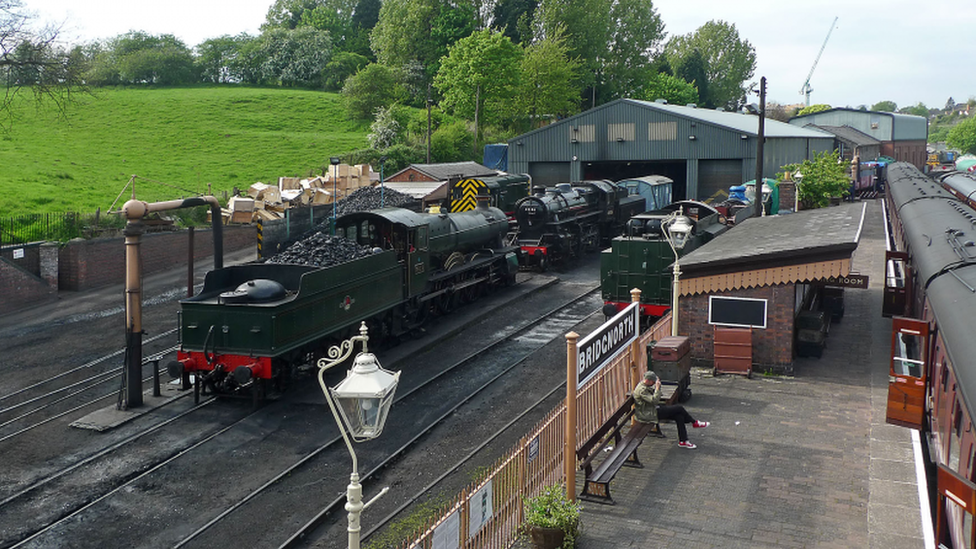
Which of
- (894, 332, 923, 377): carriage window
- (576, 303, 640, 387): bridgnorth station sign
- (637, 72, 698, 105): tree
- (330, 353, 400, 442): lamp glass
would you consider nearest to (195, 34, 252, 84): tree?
(637, 72, 698, 105): tree

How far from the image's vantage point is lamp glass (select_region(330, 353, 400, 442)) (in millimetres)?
5508

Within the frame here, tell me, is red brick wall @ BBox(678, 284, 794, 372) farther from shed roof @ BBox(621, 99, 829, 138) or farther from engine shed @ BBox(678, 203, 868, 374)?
shed roof @ BBox(621, 99, 829, 138)

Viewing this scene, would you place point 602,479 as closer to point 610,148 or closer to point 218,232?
point 218,232

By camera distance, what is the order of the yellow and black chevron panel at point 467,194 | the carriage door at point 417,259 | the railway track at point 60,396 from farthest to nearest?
the yellow and black chevron panel at point 467,194, the carriage door at point 417,259, the railway track at point 60,396

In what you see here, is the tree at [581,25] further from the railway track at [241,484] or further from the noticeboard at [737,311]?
the railway track at [241,484]

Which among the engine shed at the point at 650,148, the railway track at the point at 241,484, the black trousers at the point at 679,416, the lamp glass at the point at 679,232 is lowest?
the railway track at the point at 241,484

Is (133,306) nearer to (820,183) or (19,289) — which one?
(19,289)

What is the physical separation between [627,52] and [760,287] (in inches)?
2534

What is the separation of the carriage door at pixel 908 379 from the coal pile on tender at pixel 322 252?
10589 mm

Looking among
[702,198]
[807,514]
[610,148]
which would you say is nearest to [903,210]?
[807,514]

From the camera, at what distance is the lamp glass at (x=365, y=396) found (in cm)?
551

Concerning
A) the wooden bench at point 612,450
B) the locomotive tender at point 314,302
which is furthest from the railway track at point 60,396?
the wooden bench at point 612,450

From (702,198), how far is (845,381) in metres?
26.4

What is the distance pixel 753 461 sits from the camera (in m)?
11.0
